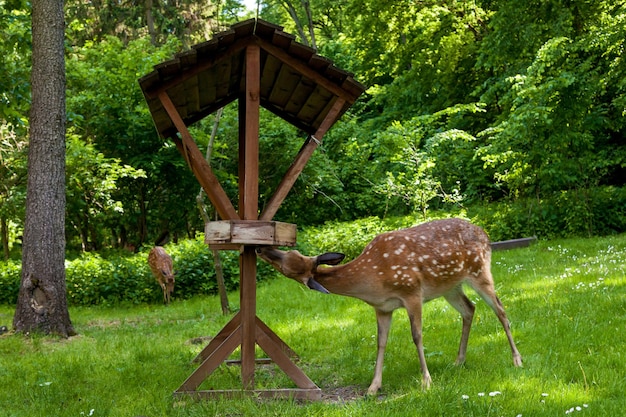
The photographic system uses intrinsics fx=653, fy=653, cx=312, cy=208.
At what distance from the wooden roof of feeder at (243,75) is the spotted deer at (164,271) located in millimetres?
6682

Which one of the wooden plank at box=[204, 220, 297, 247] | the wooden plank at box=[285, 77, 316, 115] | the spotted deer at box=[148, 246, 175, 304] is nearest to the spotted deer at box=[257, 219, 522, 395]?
the wooden plank at box=[204, 220, 297, 247]

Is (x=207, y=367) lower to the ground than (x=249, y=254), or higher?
lower

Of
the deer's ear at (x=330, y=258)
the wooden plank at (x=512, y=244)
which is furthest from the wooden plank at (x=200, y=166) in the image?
the wooden plank at (x=512, y=244)

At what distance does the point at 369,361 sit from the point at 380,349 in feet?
3.02

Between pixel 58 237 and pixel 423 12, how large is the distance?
17260 millimetres

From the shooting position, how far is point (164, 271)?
1336cm

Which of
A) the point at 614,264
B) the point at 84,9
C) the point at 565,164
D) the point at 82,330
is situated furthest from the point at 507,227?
the point at 84,9

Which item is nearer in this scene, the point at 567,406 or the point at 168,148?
the point at 567,406

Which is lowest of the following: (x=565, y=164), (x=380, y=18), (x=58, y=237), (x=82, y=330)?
(x=82, y=330)

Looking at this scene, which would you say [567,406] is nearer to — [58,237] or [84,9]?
[58,237]

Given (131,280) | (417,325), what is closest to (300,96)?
(417,325)

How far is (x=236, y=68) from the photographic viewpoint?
6.50 m

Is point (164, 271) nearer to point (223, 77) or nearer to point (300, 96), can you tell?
point (300, 96)

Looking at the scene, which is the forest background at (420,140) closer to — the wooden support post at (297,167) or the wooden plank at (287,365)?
the wooden support post at (297,167)
